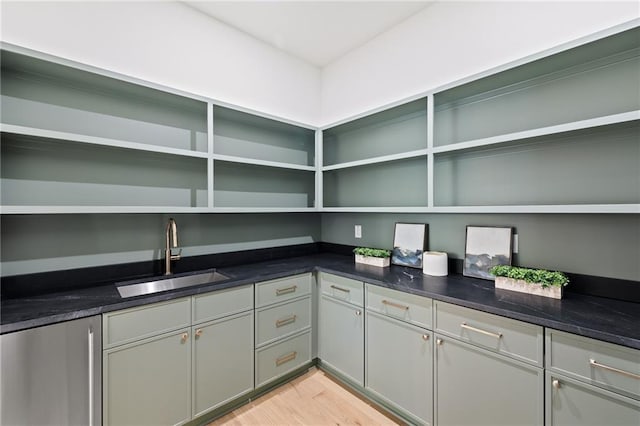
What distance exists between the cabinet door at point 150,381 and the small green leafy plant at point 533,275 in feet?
6.34

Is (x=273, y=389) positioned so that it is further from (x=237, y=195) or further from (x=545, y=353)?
(x=545, y=353)

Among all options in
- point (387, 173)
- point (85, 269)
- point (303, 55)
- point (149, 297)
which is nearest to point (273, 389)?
point (149, 297)

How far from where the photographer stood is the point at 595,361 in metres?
1.08

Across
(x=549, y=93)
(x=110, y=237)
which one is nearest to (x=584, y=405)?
(x=549, y=93)

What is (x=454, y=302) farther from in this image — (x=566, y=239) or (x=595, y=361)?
(x=566, y=239)

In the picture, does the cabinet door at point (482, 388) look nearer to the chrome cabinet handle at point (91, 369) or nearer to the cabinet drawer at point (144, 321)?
the cabinet drawer at point (144, 321)

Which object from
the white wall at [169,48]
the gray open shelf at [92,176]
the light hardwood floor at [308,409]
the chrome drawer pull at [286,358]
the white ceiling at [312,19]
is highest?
the white ceiling at [312,19]

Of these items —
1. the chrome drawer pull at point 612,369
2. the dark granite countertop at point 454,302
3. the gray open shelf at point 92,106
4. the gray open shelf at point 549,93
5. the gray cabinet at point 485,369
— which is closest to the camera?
the chrome drawer pull at point 612,369

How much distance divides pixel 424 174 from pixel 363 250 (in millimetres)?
816

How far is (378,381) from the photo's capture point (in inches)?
73.6

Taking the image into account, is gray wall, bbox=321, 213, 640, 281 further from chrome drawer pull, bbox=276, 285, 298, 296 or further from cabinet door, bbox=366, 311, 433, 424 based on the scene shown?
chrome drawer pull, bbox=276, 285, 298, 296

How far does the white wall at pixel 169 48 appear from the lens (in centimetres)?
161

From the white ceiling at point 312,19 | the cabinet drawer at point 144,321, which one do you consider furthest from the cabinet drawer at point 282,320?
the white ceiling at point 312,19

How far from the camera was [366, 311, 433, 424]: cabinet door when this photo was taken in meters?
1.61
